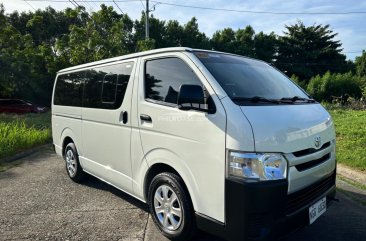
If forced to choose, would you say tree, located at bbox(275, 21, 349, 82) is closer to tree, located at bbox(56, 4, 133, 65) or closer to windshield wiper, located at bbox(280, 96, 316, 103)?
tree, located at bbox(56, 4, 133, 65)

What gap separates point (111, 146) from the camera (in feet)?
15.8

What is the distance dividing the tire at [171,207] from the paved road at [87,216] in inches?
9.7

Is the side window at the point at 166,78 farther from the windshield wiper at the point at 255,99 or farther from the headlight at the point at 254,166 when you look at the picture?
the headlight at the point at 254,166

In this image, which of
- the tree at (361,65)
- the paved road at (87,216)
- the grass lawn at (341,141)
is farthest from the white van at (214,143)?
the tree at (361,65)

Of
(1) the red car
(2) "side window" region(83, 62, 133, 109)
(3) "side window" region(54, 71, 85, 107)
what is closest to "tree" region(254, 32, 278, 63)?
(1) the red car

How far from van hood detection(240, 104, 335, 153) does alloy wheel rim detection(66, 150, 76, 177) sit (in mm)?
4056

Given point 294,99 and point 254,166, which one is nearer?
point 254,166

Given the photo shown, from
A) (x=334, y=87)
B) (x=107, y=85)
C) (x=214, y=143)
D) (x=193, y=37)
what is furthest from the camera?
(x=193, y=37)

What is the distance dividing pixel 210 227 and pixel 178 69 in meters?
1.72

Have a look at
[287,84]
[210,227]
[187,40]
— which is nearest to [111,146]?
[210,227]

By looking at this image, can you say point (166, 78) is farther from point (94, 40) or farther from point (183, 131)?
point (94, 40)

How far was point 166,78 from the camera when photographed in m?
3.98

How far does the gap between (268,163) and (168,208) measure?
53.4 inches

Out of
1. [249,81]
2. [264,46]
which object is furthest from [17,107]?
[264,46]
